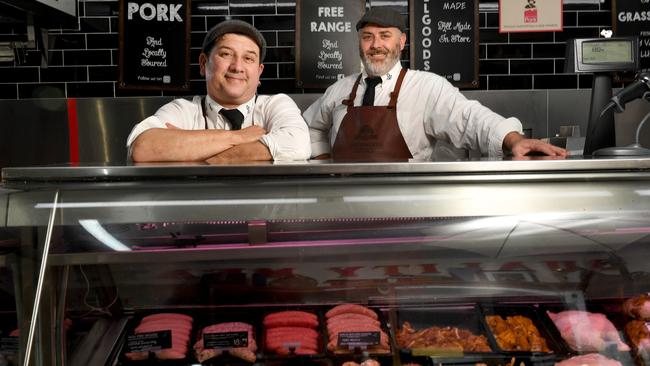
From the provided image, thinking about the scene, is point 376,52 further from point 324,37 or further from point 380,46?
point 324,37

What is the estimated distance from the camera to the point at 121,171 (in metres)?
1.73

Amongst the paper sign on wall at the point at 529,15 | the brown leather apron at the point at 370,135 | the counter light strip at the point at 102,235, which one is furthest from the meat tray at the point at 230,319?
the paper sign on wall at the point at 529,15

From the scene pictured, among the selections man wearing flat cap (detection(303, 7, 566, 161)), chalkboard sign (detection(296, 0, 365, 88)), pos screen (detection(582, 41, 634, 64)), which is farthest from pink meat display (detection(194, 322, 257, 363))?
chalkboard sign (detection(296, 0, 365, 88))

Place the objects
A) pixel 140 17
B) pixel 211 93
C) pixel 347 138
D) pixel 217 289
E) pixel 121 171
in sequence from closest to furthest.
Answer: pixel 121 171 < pixel 217 289 < pixel 211 93 < pixel 347 138 < pixel 140 17

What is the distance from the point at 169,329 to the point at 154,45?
135 inches

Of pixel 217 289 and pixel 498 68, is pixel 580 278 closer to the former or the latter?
pixel 217 289

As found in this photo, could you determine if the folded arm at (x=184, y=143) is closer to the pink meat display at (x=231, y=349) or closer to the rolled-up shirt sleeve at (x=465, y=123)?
the pink meat display at (x=231, y=349)

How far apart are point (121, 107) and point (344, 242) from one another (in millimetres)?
3629

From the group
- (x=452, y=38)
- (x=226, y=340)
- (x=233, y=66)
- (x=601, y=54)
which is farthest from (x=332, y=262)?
(x=452, y=38)

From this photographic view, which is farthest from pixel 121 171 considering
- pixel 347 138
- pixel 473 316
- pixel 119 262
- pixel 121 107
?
pixel 121 107

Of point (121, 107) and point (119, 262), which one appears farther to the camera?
point (121, 107)

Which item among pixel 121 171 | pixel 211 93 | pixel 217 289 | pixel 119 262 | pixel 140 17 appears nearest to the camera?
pixel 121 171

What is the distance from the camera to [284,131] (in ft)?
9.75

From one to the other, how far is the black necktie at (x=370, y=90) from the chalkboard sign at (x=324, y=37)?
91cm
